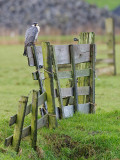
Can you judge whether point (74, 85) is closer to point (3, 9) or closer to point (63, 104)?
point (63, 104)

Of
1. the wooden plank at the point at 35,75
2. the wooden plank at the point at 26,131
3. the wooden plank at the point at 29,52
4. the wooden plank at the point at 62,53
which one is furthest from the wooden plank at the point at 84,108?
the wooden plank at the point at 26,131

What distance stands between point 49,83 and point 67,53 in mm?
1179

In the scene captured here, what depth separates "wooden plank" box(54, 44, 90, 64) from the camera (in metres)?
8.44

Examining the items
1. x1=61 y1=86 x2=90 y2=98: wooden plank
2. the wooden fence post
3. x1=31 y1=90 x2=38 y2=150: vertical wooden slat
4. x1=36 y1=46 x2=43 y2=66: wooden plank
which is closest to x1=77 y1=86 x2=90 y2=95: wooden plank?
x1=61 y1=86 x2=90 y2=98: wooden plank

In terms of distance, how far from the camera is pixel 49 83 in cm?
776

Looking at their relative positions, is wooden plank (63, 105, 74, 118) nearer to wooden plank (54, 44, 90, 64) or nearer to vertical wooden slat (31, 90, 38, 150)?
wooden plank (54, 44, 90, 64)

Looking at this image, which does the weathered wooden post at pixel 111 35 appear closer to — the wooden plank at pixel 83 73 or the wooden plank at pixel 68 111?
the wooden plank at pixel 83 73

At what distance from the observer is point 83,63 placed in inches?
370

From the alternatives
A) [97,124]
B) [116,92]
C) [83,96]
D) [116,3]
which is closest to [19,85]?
[116,92]

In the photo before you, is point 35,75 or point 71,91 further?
point 71,91

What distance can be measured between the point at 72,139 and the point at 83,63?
2.49 metres

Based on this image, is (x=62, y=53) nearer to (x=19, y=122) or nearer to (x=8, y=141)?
(x=19, y=122)

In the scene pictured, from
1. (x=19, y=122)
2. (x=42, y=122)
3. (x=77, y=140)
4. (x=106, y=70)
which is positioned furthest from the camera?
(x=106, y=70)

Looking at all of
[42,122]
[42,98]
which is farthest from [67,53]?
[42,122]
